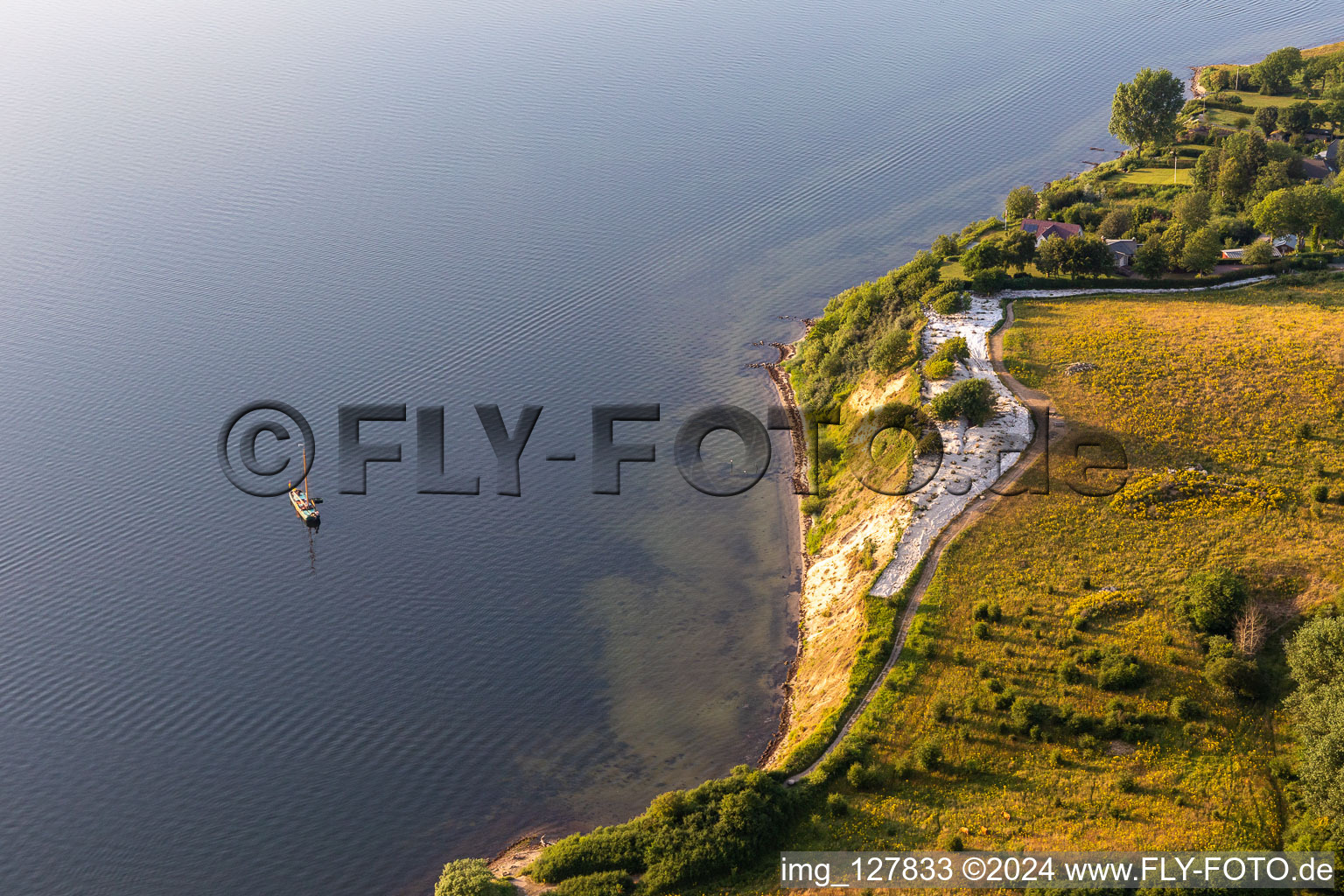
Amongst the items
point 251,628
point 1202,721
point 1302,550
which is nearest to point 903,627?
point 1202,721

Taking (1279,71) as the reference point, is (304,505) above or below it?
below

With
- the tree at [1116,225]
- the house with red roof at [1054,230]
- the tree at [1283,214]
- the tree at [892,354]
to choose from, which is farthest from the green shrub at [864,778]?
the tree at [1283,214]

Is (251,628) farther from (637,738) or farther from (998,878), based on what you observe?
(998,878)

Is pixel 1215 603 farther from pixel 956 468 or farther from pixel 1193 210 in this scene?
pixel 1193 210

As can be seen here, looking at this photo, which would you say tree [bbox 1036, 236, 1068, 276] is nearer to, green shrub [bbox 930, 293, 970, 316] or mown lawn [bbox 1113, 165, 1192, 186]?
green shrub [bbox 930, 293, 970, 316]

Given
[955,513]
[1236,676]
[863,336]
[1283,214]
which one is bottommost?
[1236,676]

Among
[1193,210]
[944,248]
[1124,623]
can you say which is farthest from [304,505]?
[1193,210]
